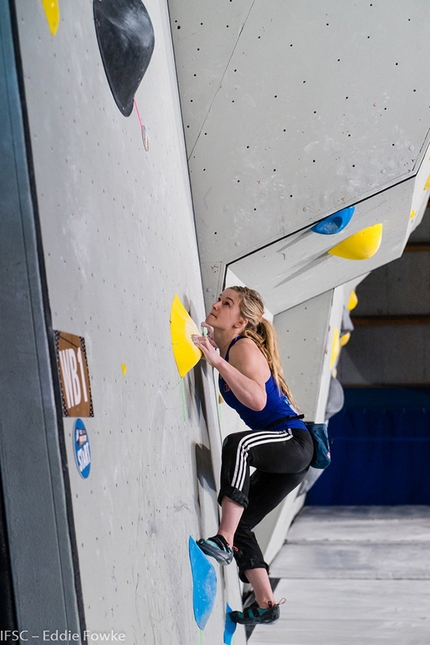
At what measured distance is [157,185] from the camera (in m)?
2.24

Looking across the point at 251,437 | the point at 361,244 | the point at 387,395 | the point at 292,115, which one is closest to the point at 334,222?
the point at 292,115

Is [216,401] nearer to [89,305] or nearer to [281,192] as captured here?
[281,192]

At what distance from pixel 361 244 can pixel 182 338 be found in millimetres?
1528

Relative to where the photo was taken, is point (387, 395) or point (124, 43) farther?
point (387, 395)

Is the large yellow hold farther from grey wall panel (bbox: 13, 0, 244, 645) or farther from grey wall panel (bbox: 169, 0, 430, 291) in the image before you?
grey wall panel (bbox: 169, 0, 430, 291)

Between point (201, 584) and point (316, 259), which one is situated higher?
point (316, 259)

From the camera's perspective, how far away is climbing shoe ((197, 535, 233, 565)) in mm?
2246

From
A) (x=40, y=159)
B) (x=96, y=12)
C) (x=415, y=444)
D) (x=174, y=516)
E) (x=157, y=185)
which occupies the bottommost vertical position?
(x=415, y=444)

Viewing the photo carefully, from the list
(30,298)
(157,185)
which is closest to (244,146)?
(157,185)

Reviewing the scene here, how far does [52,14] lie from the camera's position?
146 centimetres

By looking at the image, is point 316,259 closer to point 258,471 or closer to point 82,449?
point 258,471

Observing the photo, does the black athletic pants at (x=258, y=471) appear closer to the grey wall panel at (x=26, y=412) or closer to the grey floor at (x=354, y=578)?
the grey wall panel at (x=26, y=412)

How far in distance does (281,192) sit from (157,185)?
0.79 m

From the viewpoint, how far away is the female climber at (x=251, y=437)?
7.73 feet
